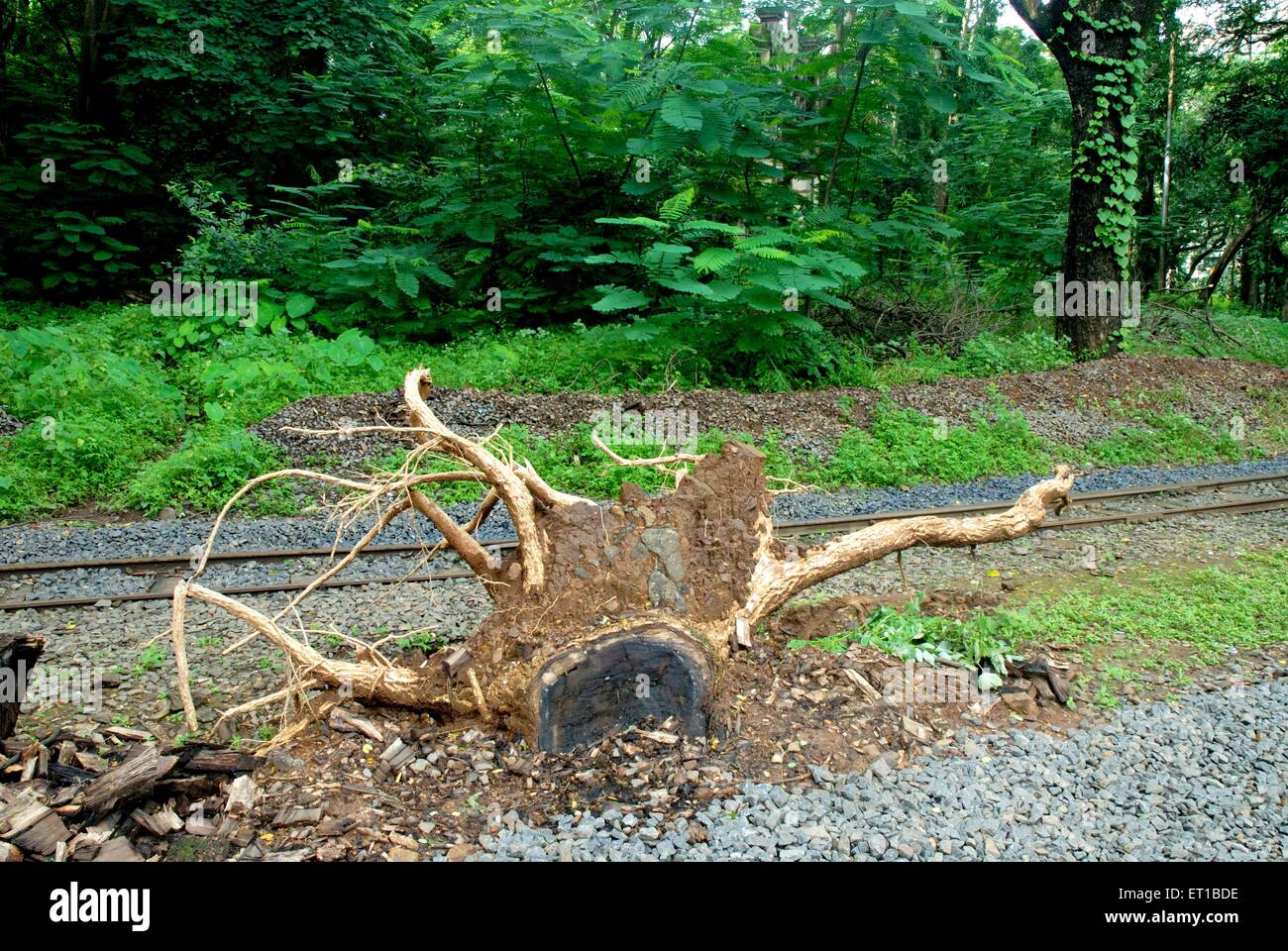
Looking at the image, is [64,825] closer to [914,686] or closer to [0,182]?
[914,686]

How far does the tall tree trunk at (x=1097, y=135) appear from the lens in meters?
12.2

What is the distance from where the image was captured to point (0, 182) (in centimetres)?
1412

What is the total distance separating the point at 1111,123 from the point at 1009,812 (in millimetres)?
12047

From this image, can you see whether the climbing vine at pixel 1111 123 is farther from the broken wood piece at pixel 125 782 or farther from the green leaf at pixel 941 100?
the broken wood piece at pixel 125 782

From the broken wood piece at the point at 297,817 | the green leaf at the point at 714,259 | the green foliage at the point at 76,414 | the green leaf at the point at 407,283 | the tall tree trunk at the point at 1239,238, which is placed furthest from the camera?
the tall tree trunk at the point at 1239,238

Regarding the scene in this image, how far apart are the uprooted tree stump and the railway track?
1.39 meters

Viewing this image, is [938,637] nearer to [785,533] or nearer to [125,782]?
[785,533]

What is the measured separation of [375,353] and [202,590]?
758 centimetres

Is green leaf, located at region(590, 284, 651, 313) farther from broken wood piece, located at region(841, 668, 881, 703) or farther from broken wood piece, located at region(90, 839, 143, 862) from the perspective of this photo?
broken wood piece, located at region(90, 839, 143, 862)

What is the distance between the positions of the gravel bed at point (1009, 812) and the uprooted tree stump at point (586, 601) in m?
0.69

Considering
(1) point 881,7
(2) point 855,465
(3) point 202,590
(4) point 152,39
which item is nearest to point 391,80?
(4) point 152,39

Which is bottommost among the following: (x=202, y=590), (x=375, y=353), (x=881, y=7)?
(x=202, y=590)

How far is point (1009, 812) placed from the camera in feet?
12.4

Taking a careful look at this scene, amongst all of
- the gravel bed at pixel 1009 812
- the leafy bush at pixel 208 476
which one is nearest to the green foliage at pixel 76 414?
the leafy bush at pixel 208 476
